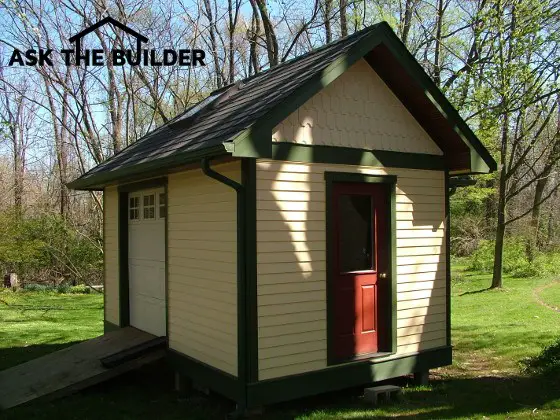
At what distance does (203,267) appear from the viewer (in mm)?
6410

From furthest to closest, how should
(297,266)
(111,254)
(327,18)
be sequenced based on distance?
(327,18)
(111,254)
(297,266)

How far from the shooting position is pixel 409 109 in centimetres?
708

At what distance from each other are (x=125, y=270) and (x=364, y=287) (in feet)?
14.1

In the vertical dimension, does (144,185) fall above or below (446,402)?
above

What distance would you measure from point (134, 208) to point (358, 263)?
157 inches

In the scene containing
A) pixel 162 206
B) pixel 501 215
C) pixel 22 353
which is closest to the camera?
pixel 162 206

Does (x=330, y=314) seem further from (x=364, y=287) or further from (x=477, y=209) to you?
(x=477, y=209)

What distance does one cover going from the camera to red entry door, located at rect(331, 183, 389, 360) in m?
6.50

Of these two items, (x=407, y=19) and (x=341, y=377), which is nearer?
(x=341, y=377)

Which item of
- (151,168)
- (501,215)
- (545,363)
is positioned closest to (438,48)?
(501,215)

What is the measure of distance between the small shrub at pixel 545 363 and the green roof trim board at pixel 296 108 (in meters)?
2.80

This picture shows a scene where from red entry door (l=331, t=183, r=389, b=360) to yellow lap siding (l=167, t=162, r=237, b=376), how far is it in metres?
1.30

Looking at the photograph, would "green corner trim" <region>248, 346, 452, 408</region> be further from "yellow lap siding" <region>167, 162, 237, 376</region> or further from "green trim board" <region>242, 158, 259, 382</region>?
"yellow lap siding" <region>167, 162, 237, 376</region>

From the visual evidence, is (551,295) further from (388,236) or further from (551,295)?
(388,236)
